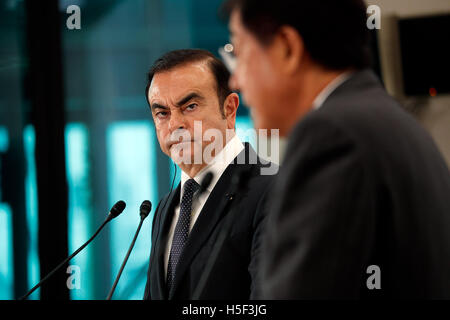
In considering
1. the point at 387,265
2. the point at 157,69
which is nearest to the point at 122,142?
the point at 157,69

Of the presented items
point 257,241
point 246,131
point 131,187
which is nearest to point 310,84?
point 257,241

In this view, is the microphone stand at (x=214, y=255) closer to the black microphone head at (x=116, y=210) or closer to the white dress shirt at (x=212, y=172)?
the white dress shirt at (x=212, y=172)

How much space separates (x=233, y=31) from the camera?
94cm

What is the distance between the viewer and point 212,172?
157 cm

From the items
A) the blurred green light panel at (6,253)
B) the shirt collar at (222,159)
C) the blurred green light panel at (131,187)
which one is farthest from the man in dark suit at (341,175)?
the blurred green light panel at (6,253)

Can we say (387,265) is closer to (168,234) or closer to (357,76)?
(357,76)

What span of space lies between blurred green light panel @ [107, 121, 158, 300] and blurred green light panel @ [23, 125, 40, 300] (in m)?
0.46

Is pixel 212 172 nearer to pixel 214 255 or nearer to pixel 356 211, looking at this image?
pixel 214 255

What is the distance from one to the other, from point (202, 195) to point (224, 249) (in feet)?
0.84

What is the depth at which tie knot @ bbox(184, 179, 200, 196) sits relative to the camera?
5.39 feet

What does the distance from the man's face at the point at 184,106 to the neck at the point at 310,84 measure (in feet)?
2.65

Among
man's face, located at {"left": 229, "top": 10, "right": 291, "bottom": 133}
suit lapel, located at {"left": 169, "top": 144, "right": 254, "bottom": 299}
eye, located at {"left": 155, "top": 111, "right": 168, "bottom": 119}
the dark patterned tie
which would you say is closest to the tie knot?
the dark patterned tie

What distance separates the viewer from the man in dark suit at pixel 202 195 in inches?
54.8

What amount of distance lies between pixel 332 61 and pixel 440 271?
1.27ft
